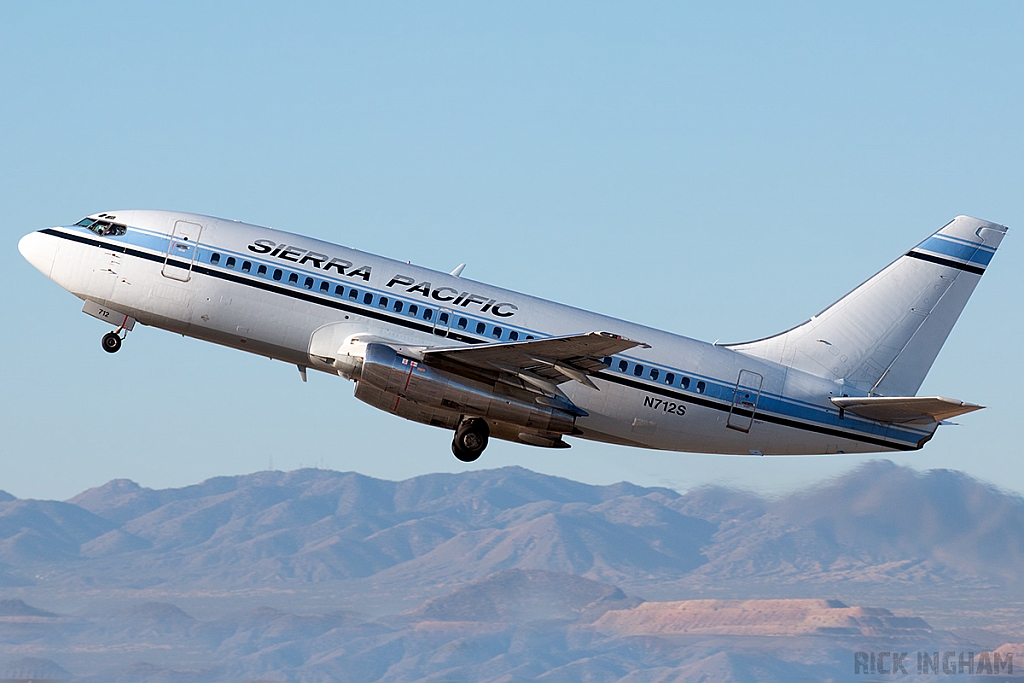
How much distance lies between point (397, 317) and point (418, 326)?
0.66 meters

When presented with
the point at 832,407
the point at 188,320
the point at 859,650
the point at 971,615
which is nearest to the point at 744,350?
the point at 832,407

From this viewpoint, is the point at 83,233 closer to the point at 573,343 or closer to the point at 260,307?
the point at 260,307

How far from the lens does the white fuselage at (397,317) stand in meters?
35.5

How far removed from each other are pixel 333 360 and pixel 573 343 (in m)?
7.21

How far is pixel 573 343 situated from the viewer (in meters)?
33.0

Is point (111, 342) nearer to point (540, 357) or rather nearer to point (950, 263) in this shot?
point (540, 357)

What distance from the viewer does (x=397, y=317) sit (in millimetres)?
35562

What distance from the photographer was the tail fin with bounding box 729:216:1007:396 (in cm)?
3962

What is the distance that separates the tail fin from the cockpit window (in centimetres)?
1932

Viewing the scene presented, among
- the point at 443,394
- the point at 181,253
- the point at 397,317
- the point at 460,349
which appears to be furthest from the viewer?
the point at 181,253

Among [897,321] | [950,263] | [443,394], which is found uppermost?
[950,263]

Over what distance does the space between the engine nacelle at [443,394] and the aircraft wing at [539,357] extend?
1.74 feet

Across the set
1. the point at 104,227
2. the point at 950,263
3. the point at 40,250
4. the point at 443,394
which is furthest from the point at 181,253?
the point at 950,263

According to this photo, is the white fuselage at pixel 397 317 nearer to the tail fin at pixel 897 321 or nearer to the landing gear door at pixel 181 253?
the landing gear door at pixel 181 253
